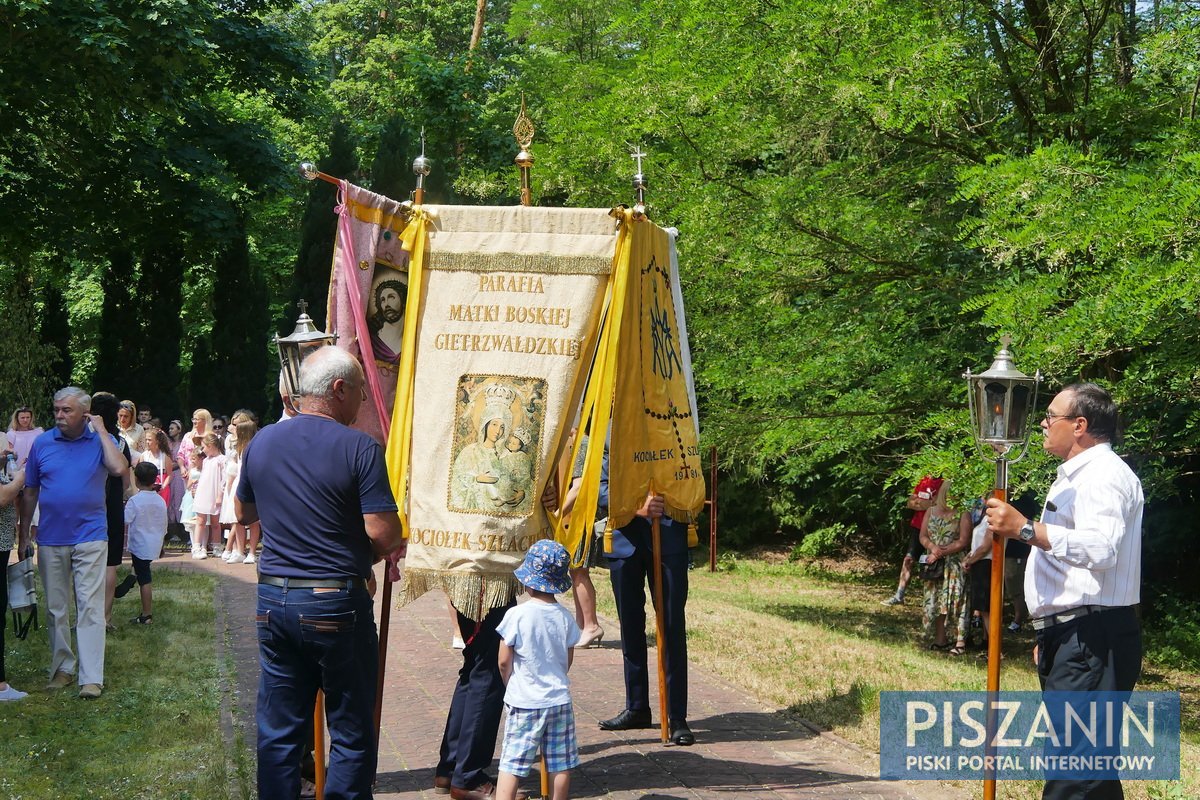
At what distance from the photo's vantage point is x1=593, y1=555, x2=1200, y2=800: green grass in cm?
861

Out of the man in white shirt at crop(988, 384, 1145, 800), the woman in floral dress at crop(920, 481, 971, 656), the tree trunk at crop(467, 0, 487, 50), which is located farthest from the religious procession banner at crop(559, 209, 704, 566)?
the tree trunk at crop(467, 0, 487, 50)

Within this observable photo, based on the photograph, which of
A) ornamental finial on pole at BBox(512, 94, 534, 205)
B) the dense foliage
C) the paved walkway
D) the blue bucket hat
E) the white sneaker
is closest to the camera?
the blue bucket hat

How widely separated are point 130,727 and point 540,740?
3681 mm

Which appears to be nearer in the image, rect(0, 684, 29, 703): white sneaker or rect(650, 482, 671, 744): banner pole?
rect(650, 482, 671, 744): banner pole

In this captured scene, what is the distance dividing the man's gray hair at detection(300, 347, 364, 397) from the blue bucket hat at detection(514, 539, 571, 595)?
3.96 feet

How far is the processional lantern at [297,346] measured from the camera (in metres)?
6.70

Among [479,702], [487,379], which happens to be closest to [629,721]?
[479,702]

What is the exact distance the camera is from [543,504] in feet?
22.3

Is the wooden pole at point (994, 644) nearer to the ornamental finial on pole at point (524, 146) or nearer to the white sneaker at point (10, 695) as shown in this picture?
the ornamental finial on pole at point (524, 146)

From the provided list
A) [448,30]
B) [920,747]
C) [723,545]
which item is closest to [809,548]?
[723,545]

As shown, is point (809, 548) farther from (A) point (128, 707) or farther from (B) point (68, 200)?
(A) point (128, 707)

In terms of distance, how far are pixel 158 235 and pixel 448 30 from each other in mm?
20181

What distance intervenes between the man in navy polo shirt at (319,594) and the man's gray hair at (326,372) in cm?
13

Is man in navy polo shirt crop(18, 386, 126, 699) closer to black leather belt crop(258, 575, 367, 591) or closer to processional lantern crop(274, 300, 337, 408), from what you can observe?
processional lantern crop(274, 300, 337, 408)
